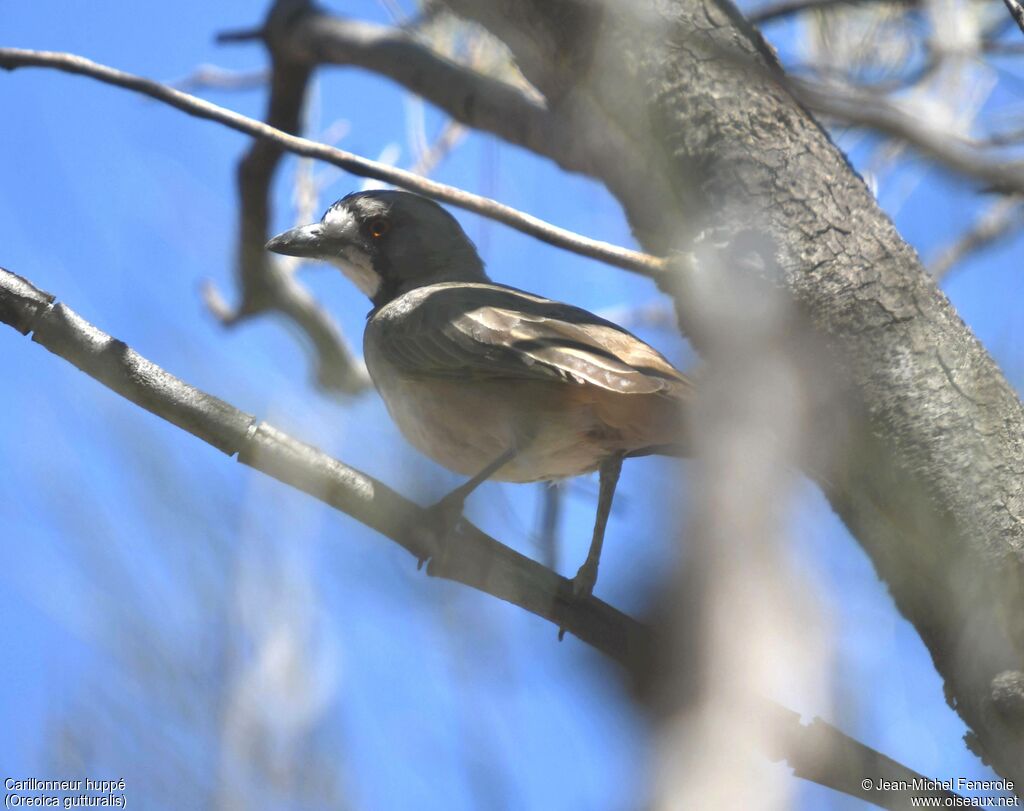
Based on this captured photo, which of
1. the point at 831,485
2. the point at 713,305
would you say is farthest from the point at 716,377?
the point at 831,485

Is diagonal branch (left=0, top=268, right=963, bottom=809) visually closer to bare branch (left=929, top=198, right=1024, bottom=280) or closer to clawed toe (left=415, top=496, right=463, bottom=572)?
clawed toe (left=415, top=496, right=463, bottom=572)

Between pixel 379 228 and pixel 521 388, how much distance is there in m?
1.62

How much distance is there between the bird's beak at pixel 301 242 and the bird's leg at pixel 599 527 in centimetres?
183

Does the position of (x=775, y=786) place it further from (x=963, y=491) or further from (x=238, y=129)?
(x=238, y=129)

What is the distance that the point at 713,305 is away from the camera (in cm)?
357

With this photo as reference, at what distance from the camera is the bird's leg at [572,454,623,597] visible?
344 centimetres

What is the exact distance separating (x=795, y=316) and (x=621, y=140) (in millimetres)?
1061

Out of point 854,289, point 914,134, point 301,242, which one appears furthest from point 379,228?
point 914,134

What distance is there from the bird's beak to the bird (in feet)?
2.23

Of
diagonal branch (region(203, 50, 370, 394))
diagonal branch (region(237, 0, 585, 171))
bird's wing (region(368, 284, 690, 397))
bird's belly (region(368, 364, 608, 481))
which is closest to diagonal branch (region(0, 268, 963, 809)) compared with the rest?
bird's wing (region(368, 284, 690, 397))

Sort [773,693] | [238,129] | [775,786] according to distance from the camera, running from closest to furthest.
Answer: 1. [775,786]
2. [773,693]
3. [238,129]

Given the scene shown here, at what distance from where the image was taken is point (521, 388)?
3963 millimetres

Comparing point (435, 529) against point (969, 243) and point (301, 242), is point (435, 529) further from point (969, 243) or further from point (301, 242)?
point (969, 243)

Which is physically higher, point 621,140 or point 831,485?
point 621,140
